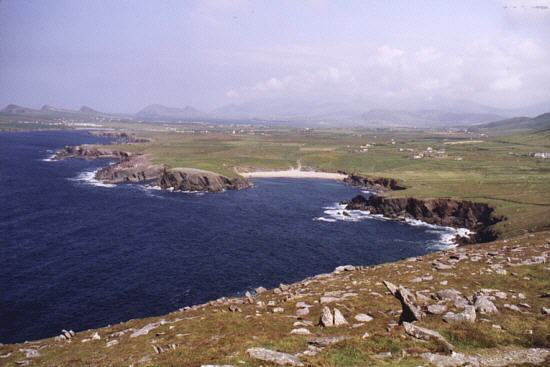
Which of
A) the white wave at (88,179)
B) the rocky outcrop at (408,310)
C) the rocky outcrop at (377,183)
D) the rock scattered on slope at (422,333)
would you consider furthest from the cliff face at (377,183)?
the rock scattered on slope at (422,333)

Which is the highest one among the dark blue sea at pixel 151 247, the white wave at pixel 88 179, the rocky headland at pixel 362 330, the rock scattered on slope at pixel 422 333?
the rock scattered on slope at pixel 422 333

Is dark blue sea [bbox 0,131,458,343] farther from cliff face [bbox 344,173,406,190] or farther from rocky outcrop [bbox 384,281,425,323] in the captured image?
rocky outcrop [bbox 384,281,425,323]

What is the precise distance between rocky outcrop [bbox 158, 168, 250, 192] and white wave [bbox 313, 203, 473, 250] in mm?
54974

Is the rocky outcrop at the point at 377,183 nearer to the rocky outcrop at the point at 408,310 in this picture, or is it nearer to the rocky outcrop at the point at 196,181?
the rocky outcrop at the point at 196,181

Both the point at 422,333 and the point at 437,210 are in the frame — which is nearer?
the point at 422,333

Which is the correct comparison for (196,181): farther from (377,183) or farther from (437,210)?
(437,210)

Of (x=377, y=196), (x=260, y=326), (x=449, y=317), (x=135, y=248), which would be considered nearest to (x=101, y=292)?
(x=135, y=248)

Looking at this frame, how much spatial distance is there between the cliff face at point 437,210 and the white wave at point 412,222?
255 centimetres

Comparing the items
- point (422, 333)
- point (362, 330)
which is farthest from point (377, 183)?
point (422, 333)

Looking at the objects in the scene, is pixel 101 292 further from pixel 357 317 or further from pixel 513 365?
pixel 513 365

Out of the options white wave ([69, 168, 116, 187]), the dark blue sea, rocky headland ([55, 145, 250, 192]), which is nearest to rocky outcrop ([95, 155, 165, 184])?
rocky headland ([55, 145, 250, 192])

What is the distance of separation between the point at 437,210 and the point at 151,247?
88.6m

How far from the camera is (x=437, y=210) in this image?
412 feet

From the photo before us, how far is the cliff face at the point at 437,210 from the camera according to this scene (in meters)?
114
